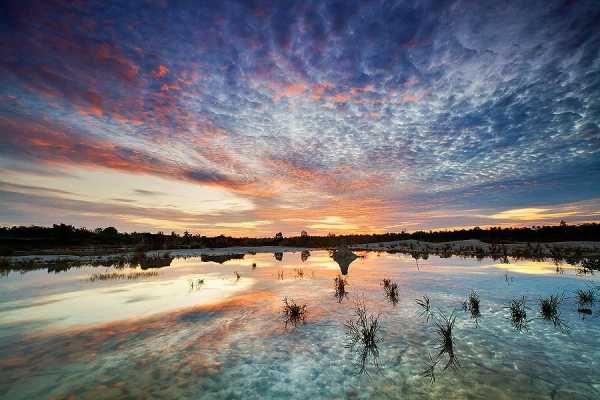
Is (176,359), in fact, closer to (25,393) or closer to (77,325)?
(25,393)

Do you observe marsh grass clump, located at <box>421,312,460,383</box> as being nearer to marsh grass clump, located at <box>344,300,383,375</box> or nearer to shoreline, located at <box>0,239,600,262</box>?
marsh grass clump, located at <box>344,300,383,375</box>

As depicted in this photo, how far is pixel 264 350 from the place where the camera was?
675 cm

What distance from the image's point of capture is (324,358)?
6.29 metres

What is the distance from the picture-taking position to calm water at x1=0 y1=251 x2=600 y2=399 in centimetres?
501

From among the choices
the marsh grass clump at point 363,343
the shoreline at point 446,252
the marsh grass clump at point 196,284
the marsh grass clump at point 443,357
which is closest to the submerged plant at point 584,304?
the marsh grass clump at point 443,357

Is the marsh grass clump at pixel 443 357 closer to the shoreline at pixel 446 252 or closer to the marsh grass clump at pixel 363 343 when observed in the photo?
the marsh grass clump at pixel 363 343

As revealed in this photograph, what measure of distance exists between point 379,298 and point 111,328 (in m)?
9.19

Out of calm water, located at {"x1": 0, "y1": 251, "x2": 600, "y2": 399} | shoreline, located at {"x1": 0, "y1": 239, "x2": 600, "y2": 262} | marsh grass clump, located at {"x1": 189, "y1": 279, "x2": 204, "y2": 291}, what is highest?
shoreline, located at {"x1": 0, "y1": 239, "x2": 600, "y2": 262}

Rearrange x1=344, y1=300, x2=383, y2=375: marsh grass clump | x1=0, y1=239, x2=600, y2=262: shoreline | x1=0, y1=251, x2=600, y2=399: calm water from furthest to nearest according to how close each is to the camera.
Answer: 1. x1=0, y1=239, x2=600, y2=262: shoreline
2. x1=344, y1=300, x2=383, y2=375: marsh grass clump
3. x1=0, y1=251, x2=600, y2=399: calm water

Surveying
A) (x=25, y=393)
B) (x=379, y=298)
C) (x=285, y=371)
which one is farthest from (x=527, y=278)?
(x=25, y=393)

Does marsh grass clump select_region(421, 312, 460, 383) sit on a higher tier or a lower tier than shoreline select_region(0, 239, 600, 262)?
lower

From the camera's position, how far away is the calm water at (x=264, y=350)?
5008 millimetres

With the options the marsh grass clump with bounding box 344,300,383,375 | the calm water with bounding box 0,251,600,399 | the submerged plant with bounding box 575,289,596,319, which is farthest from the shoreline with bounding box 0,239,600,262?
the marsh grass clump with bounding box 344,300,383,375

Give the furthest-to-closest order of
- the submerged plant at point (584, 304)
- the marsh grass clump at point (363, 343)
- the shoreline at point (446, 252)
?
the shoreline at point (446, 252) → the submerged plant at point (584, 304) → the marsh grass clump at point (363, 343)
